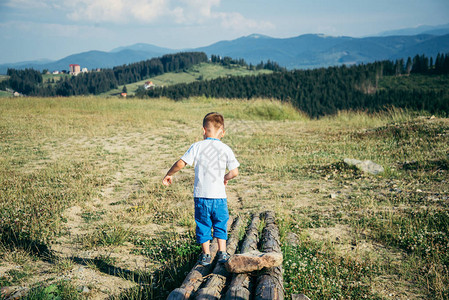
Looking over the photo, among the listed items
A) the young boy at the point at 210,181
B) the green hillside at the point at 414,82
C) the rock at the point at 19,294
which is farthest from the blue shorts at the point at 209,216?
the green hillside at the point at 414,82

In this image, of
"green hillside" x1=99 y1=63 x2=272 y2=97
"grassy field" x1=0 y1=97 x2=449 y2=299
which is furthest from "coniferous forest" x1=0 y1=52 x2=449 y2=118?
"green hillside" x1=99 y1=63 x2=272 y2=97

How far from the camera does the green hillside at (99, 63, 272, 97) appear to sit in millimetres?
115562

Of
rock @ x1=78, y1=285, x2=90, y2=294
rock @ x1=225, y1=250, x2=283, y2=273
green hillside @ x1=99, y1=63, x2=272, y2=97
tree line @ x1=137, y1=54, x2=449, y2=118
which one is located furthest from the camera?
green hillside @ x1=99, y1=63, x2=272, y2=97

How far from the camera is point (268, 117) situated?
2166 cm

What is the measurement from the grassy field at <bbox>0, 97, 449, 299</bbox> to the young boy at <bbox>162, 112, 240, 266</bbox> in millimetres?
643

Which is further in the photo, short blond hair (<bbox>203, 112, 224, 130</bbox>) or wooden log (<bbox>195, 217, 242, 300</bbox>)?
short blond hair (<bbox>203, 112, 224, 130</bbox>)

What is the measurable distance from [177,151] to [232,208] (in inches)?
224

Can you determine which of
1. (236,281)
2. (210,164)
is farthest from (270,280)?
(210,164)

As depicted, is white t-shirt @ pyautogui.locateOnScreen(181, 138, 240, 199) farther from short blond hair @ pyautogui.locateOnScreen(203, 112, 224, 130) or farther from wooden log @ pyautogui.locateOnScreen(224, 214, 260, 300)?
wooden log @ pyautogui.locateOnScreen(224, 214, 260, 300)

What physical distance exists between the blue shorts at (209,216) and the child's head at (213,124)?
2.85ft

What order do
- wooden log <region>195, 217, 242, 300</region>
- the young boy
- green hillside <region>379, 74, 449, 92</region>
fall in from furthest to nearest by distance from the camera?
green hillside <region>379, 74, 449, 92</region> → the young boy → wooden log <region>195, 217, 242, 300</region>

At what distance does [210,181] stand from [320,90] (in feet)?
188

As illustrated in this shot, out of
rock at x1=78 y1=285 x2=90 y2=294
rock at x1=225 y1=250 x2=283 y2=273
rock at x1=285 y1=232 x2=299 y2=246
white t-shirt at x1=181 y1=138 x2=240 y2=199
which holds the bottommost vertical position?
rock at x1=285 y1=232 x2=299 y2=246

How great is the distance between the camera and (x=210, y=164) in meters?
A: 3.67
